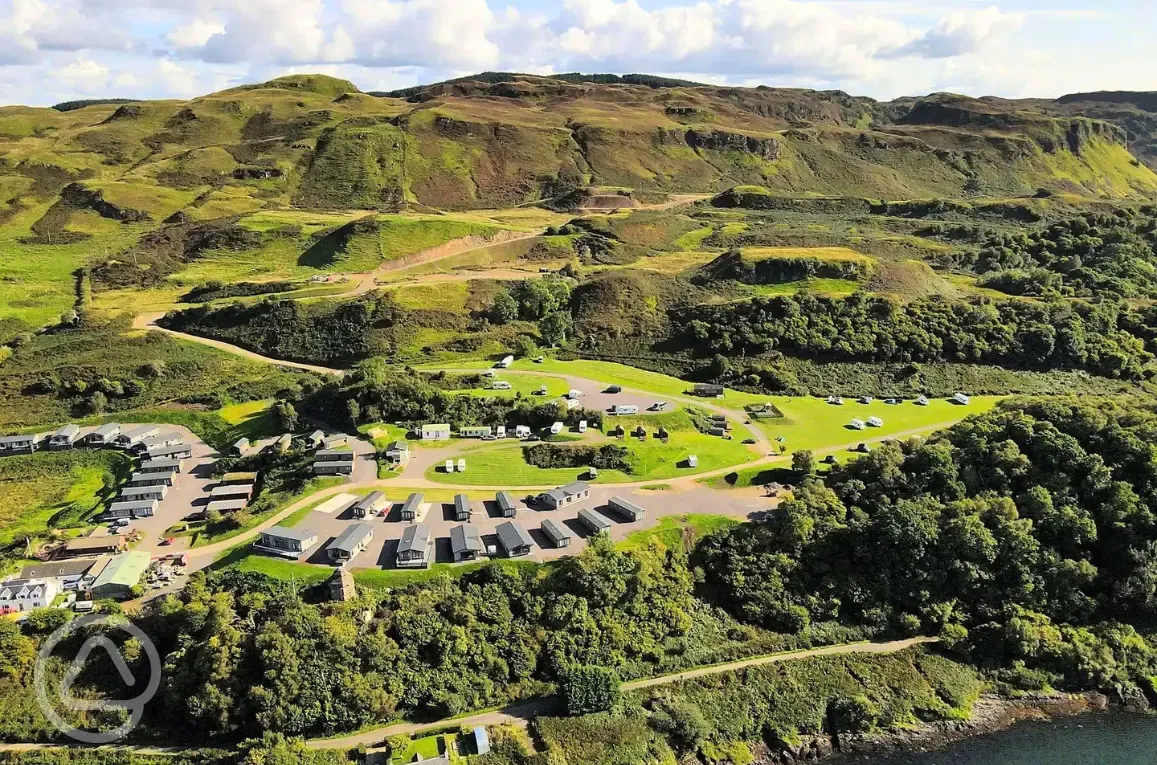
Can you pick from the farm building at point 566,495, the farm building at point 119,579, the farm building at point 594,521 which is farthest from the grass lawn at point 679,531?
the farm building at point 119,579

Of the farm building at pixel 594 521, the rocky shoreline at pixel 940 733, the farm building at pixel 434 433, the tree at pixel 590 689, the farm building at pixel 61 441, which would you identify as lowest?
the rocky shoreline at pixel 940 733

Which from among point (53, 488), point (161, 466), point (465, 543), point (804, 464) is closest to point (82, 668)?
point (161, 466)

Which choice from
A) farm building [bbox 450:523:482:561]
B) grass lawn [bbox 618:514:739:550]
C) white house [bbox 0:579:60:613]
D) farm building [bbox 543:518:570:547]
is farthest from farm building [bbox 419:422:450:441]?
white house [bbox 0:579:60:613]

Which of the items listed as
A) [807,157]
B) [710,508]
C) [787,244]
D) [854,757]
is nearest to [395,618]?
[710,508]

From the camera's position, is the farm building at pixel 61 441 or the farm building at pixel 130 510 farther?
the farm building at pixel 61 441

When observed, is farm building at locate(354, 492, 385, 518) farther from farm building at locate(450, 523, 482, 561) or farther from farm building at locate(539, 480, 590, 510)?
farm building at locate(539, 480, 590, 510)

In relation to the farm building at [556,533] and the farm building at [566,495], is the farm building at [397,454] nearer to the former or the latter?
the farm building at [566,495]
